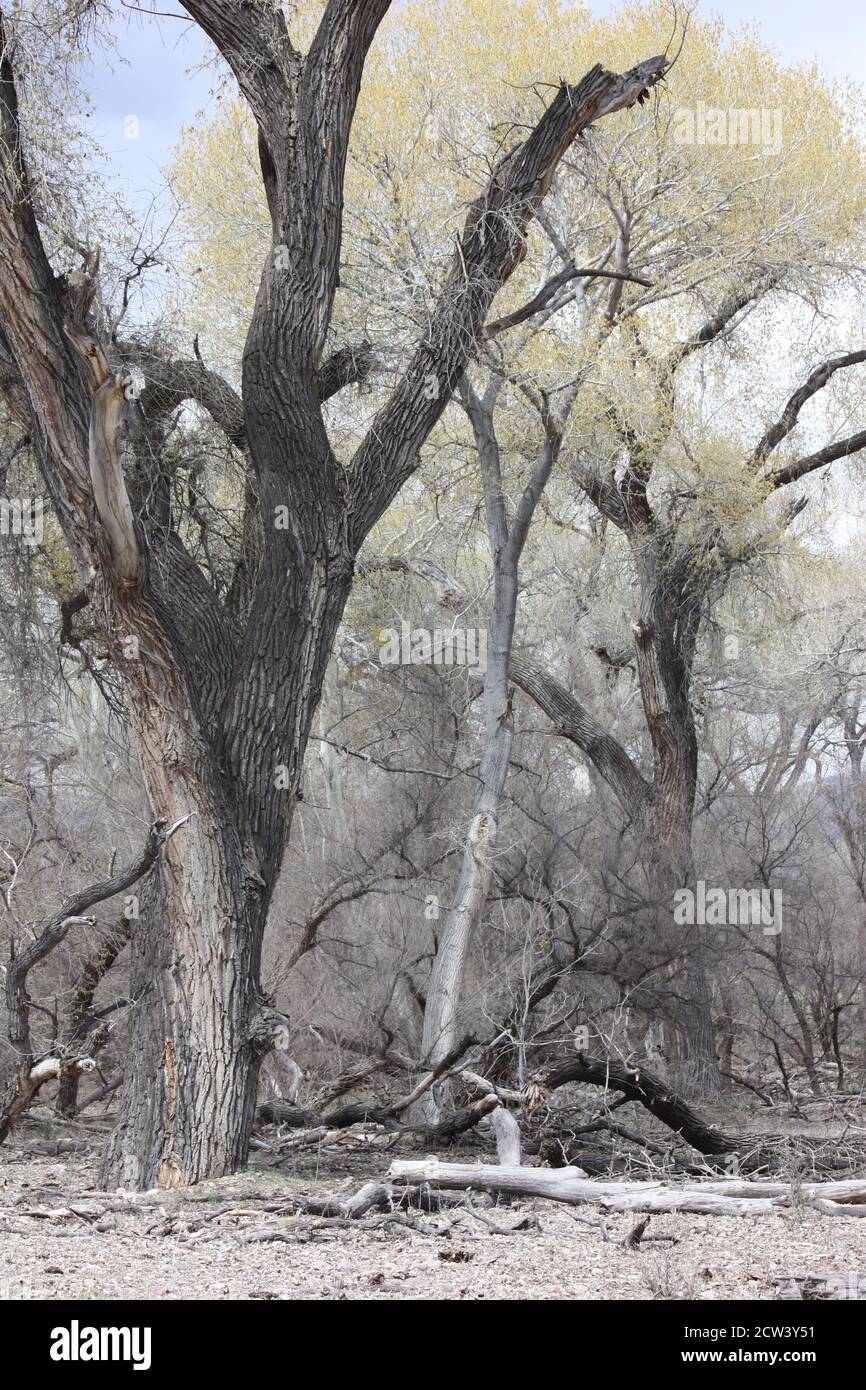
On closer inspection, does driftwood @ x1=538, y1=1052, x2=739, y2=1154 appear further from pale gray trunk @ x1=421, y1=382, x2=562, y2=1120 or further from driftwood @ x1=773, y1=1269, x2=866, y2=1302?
driftwood @ x1=773, y1=1269, x2=866, y2=1302

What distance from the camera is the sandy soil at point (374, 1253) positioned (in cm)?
362

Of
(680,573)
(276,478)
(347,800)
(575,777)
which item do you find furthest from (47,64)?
(575,777)

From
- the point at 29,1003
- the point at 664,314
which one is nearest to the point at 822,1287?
the point at 29,1003

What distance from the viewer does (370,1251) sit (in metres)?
4.41

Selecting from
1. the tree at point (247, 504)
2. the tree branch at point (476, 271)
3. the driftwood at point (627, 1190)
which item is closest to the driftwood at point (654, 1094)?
the driftwood at point (627, 1190)

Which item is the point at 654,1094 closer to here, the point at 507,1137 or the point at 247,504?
the point at 507,1137

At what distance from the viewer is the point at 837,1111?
33.4 feet

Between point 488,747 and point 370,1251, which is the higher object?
point 488,747

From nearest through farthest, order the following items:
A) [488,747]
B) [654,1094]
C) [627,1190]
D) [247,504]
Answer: [627,1190], [247,504], [654,1094], [488,747]

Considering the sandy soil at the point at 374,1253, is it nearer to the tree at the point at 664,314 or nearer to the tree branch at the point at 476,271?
the tree branch at the point at 476,271

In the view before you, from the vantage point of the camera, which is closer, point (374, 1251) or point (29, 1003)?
point (374, 1251)

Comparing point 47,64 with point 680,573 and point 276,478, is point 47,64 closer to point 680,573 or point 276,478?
point 276,478

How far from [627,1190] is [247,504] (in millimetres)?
4293
